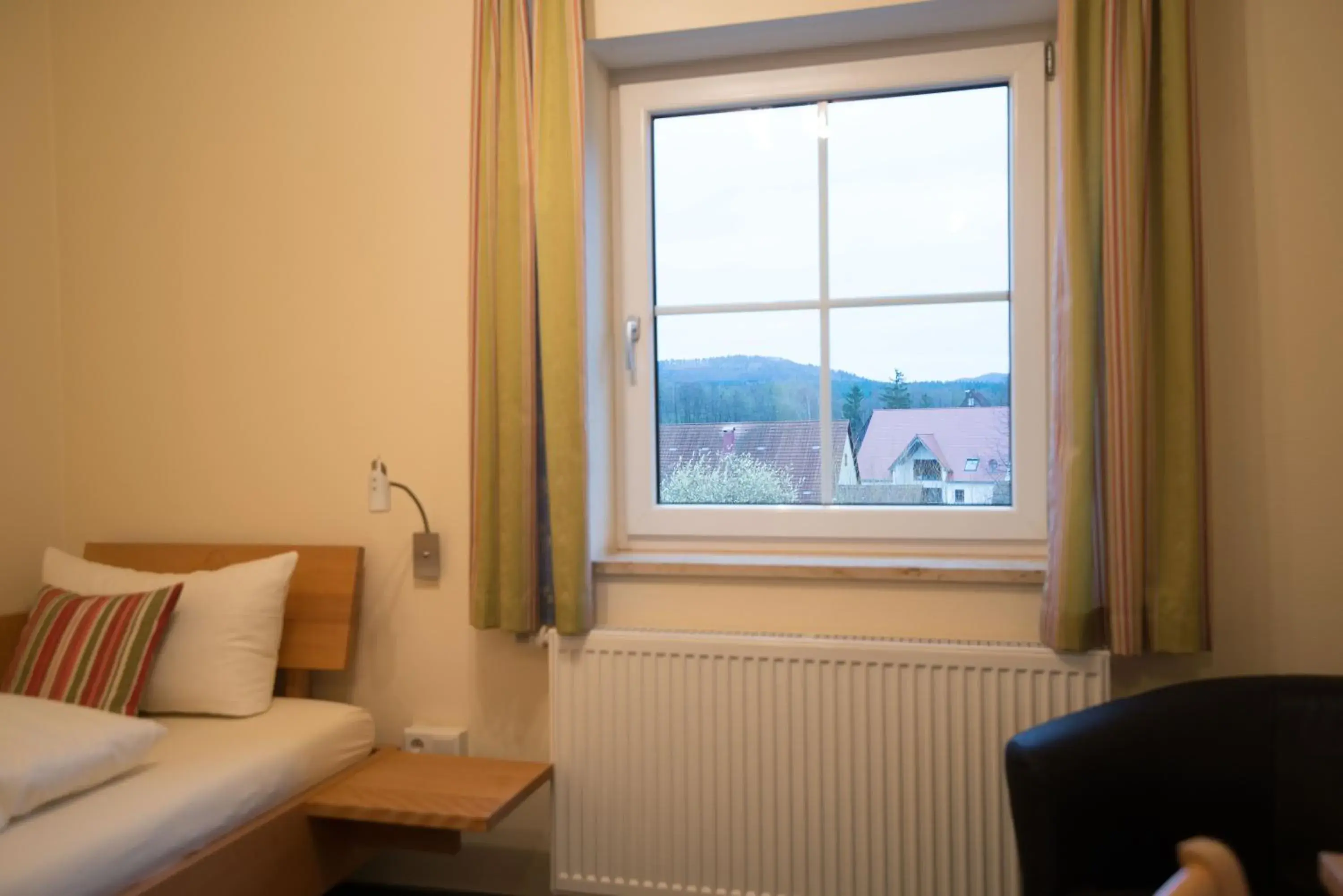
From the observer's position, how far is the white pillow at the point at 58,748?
4.99 feet

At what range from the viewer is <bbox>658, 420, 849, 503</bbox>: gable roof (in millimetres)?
2291

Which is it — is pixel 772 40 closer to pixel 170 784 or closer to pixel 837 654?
pixel 837 654

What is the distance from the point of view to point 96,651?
6.73 ft

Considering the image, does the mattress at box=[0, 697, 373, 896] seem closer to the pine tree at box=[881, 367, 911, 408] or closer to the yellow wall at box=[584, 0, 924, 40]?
the pine tree at box=[881, 367, 911, 408]

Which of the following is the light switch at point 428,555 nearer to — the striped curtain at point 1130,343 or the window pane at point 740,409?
the window pane at point 740,409

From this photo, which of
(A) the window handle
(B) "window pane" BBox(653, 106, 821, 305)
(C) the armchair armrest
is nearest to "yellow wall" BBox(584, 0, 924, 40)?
(B) "window pane" BBox(653, 106, 821, 305)

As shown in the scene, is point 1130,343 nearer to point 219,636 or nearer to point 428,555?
point 428,555

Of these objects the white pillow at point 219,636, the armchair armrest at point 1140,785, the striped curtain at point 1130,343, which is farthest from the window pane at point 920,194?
the white pillow at point 219,636

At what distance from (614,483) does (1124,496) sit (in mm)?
1146

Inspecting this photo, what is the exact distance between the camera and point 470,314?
2199 millimetres

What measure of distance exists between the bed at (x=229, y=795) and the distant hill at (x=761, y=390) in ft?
2.92

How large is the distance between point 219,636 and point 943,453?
1710 mm

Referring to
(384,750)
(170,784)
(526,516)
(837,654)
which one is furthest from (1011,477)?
(170,784)

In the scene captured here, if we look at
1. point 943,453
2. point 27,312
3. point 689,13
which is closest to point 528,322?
point 689,13
